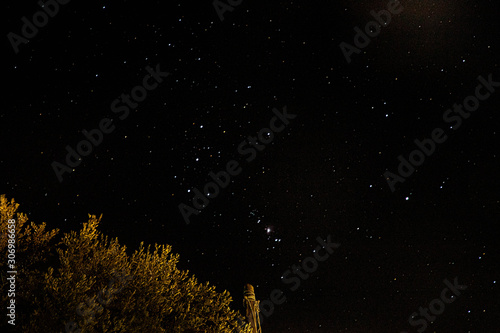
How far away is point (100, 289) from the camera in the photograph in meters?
7.18

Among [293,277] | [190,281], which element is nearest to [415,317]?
[293,277]

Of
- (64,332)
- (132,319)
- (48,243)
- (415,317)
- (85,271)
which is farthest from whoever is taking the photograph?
(415,317)

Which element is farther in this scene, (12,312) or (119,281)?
(119,281)

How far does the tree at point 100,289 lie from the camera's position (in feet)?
20.6

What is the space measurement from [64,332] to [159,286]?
1.87 metres

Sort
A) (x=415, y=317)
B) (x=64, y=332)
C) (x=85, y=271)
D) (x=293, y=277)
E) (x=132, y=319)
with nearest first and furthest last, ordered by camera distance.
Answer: (x=64, y=332) < (x=132, y=319) < (x=85, y=271) < (x=293, y=277) < (x=415, y=317)

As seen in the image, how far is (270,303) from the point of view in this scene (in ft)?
41.5

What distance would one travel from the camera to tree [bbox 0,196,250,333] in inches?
247

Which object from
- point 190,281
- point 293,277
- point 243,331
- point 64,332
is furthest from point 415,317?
point 64,332

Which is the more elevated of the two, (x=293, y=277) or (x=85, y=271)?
(x=85, y=271)

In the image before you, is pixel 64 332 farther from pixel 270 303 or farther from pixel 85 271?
pixel 270 303

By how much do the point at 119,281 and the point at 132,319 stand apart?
3.19ft

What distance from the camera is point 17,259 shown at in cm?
727

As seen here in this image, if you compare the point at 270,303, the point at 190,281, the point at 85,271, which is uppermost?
the point at 85,271
